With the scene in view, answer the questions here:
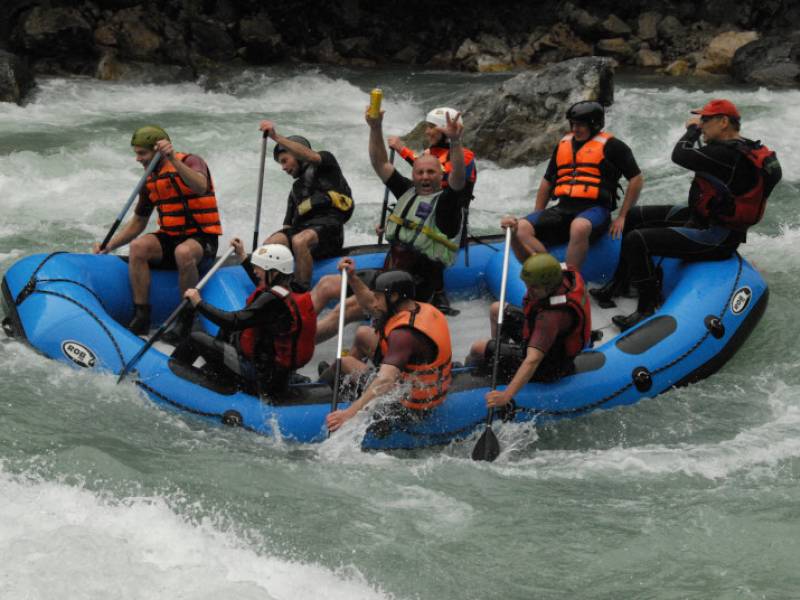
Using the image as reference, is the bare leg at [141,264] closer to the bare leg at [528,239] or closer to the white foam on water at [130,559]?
the white foam on water at [130,559]

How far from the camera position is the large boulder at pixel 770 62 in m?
15.2

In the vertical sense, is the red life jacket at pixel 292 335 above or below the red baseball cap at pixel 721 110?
below

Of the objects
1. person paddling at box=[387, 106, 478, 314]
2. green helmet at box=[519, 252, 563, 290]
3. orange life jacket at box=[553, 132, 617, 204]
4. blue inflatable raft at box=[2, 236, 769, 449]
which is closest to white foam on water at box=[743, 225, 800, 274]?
blue inflatable raft at box=[2, 236, 769, 449]

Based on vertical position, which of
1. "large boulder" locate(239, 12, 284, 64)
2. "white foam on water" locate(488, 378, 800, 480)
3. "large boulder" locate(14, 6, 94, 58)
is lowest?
"large boulder" locate(239, 12, 284, 64)

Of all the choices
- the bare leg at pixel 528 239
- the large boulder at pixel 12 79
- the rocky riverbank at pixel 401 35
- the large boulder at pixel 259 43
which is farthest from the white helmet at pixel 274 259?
the large boulder at pixel 259 43

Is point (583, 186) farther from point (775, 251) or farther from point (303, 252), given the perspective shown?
point (775, 251)

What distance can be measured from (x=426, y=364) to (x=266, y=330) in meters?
0.88

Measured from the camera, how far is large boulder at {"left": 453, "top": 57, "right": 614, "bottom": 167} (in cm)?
1126

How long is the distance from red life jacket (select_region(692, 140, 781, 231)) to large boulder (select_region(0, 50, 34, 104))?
979 centimetres

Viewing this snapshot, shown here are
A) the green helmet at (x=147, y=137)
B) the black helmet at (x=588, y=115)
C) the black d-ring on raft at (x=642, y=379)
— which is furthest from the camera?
the black helmet at (x=588, y=115)

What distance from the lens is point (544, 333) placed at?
549cm

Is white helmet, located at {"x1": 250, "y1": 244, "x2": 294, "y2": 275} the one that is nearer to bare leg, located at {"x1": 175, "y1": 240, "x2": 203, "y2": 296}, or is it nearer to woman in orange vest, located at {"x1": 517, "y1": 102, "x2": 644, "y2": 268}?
bare leg, located at {"x1": 175, "y1": 240, "x2": 203, "y2": 296}

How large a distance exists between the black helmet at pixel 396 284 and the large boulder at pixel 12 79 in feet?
32.4

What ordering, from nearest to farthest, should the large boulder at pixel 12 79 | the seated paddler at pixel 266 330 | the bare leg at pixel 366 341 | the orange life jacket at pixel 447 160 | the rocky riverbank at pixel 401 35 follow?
the seated paddler at pixel 266 330
the bare leg at pixel 366 341
the orange life jacket at pixel 447 160
the large boulder at pixel 12 79
the rocky riverbank at pixel 401 35
